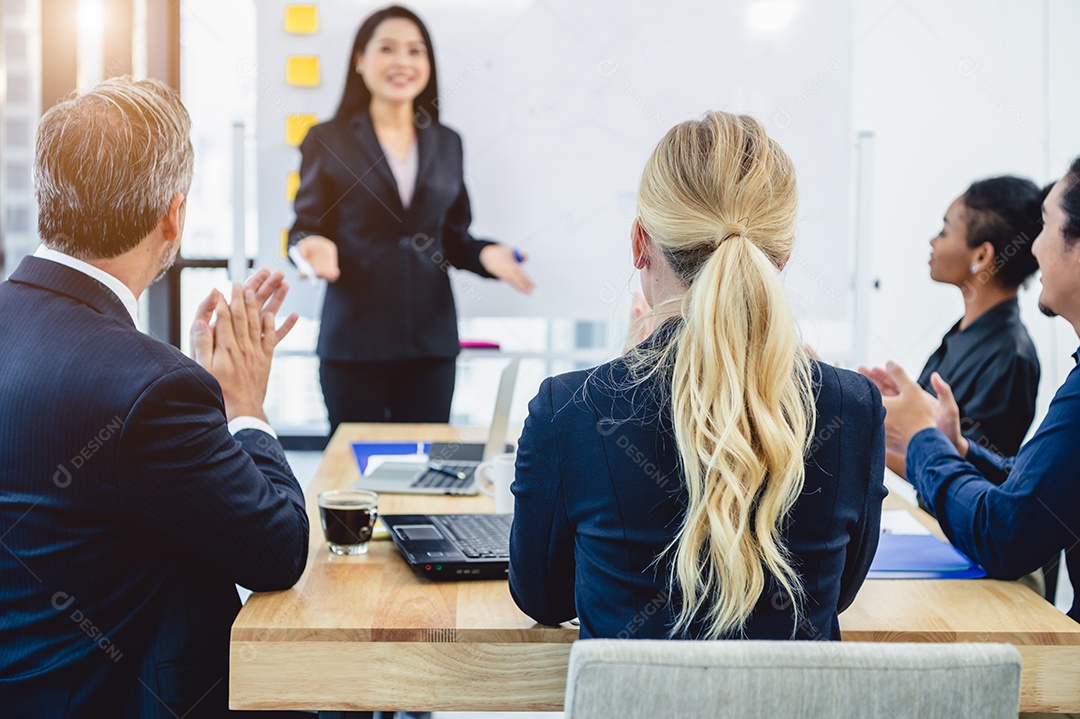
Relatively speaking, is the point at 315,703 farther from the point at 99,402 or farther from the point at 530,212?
the point at 530,212

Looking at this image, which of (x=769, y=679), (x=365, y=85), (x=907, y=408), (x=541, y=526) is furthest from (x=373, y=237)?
(x=769, y=679)

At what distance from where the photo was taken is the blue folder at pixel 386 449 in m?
2.20

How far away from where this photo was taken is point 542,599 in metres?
1.17

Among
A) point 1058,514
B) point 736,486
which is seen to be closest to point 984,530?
point 1058,514

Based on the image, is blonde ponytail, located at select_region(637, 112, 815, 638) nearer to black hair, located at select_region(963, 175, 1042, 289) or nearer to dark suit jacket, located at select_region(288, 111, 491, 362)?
black hair, located at select_region(963, 175, 1042, 289)

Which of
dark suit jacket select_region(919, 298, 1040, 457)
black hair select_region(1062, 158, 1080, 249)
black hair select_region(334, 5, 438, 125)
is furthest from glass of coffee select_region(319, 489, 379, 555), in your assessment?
black hair select_region(334, 5, 438, 125)

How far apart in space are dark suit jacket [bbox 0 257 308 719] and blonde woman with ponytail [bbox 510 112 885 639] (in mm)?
361

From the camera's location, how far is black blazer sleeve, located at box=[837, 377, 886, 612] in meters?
1.12

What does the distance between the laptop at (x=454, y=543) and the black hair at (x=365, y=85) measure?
6.02ft

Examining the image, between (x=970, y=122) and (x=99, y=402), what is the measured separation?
11.3 ft

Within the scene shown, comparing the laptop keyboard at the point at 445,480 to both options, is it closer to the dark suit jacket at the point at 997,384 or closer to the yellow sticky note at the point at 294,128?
the dark suit jacket at the point at 997,384

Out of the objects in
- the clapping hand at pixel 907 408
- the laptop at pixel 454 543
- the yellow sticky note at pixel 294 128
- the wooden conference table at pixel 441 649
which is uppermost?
the yellow sticky note at pixel 294 128

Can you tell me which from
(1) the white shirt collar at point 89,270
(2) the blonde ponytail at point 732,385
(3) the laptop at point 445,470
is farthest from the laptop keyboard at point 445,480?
(2) the blonde ponytail at point 732,385

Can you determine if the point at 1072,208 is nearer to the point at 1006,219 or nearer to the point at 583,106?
the point at 1006,219
